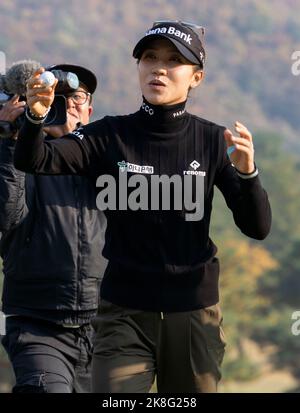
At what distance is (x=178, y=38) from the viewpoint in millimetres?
4699

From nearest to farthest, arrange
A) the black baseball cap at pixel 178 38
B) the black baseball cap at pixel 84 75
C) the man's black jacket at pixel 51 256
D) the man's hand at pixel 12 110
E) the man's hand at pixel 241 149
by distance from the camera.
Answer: the man's hand at pixel 241 149, the black baseball cap at pixel 178 38, the man's hand at pixel 12 110, the man's black jacket at pixel 51 256, the black baseball cap at pixel 84 75

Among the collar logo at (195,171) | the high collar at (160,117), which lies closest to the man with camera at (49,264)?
the high collar at (160,117)

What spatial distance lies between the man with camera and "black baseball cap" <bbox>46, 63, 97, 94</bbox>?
0.36m

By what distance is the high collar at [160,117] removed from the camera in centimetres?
473

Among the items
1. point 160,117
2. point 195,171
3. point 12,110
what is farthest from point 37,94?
point 12,110

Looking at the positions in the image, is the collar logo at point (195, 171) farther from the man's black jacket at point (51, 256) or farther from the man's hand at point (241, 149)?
the man's black jacket at point (51, 256)

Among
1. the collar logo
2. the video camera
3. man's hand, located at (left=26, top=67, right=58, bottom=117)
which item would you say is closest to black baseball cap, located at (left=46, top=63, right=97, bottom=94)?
the video camera

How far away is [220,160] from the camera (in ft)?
15.7

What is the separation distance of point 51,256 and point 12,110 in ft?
2.59

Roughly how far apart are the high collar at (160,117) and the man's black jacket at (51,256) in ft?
3.63

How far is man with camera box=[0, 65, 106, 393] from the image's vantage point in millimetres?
5621

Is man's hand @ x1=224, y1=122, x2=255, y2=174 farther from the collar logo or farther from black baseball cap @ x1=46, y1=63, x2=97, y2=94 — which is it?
black baseball cap @ x1=46, y1=63, x2=97, y2=94

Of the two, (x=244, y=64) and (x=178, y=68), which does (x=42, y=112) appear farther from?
(x=244, y=64)

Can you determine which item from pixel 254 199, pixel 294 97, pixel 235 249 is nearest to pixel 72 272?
pixel 254 199
